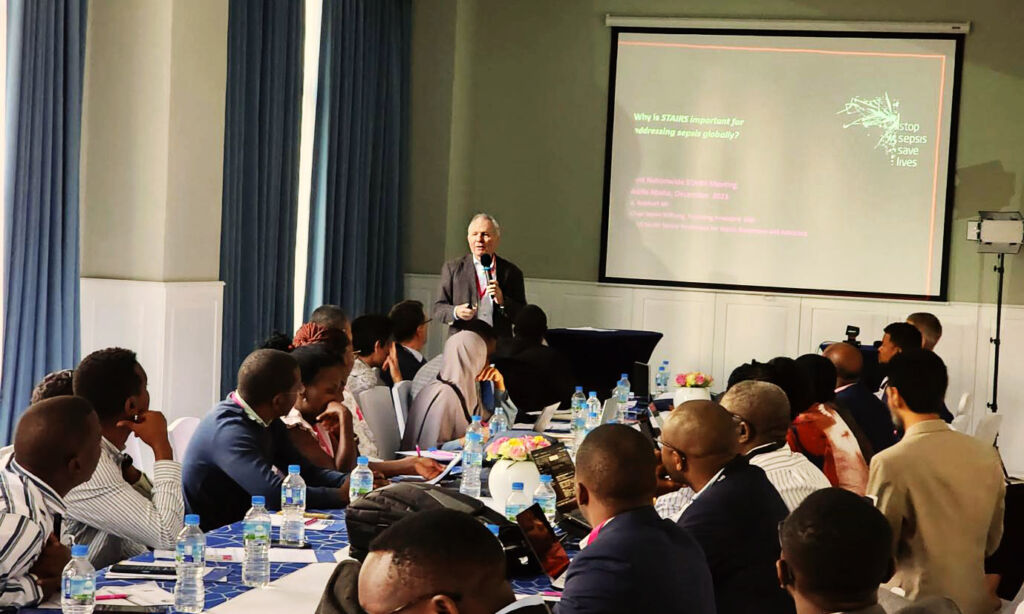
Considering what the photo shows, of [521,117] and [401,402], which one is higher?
[521,117]

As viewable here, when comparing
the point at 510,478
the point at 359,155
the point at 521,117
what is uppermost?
the point at 521,117

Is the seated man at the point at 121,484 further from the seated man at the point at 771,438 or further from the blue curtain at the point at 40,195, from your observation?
the blue curtain at the point at 40,195

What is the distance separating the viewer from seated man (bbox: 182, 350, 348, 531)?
3.52 m

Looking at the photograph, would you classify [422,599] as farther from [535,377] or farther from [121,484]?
[535,377]

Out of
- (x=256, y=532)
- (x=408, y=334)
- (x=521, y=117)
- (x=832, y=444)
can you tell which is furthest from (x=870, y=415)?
(x=521, y=117)

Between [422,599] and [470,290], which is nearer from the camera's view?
[422,599]

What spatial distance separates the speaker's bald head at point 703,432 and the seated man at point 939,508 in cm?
66

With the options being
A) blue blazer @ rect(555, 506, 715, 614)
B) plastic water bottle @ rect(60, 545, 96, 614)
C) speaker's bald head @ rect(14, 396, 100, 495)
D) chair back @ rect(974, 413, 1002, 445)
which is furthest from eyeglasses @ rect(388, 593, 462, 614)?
chair back @ rect(974, 413, 1002, 445)

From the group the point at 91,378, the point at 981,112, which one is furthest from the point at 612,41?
the point at 91,378

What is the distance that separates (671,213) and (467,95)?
2.09 m

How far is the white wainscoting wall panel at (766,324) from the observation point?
959 cm

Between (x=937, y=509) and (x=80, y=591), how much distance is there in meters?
2.32

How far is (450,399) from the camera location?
16.3 feet

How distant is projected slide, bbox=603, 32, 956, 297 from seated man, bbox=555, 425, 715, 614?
7.68 m
